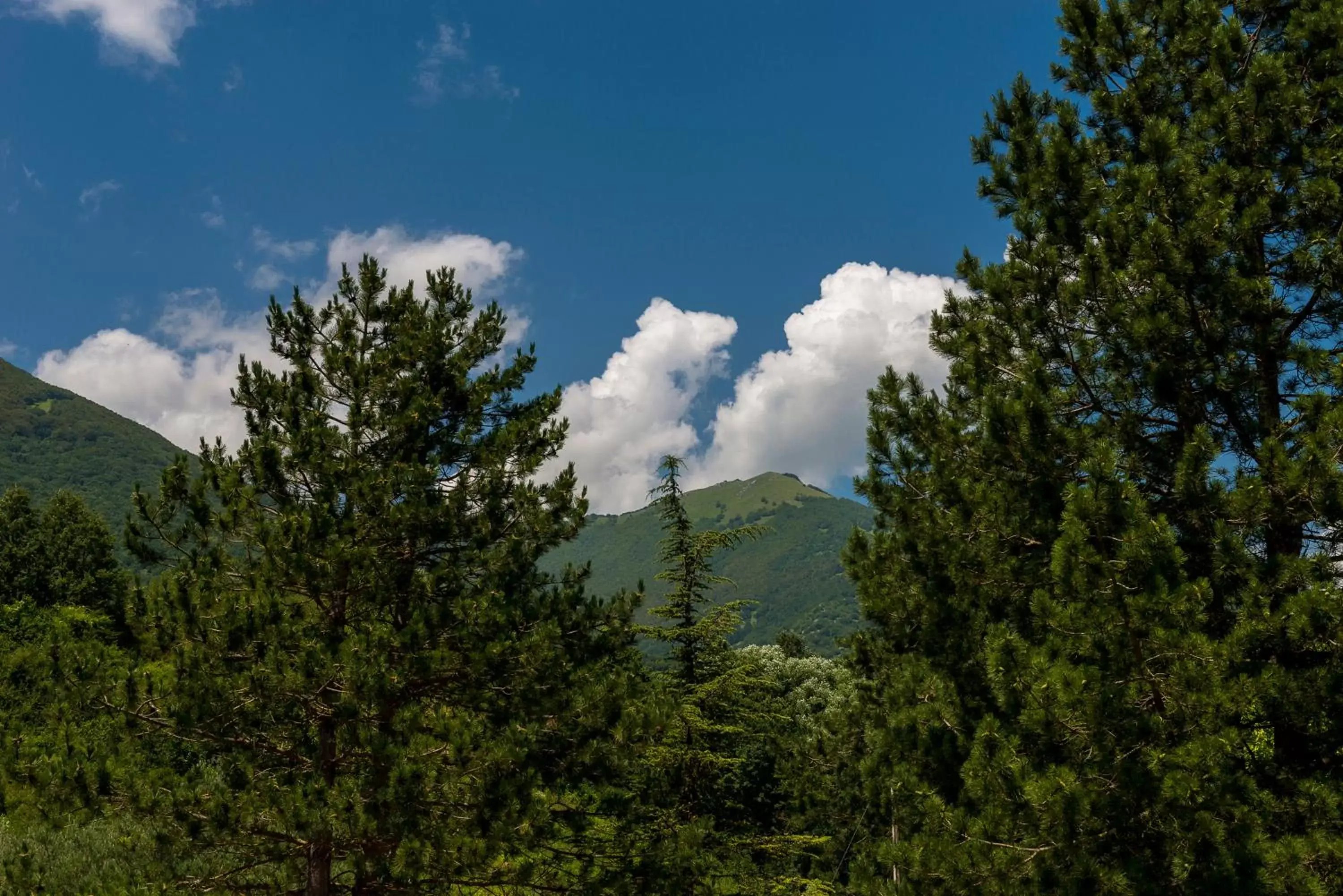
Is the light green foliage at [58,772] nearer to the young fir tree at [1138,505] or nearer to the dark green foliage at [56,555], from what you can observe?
the young fir tree at [1138,505]

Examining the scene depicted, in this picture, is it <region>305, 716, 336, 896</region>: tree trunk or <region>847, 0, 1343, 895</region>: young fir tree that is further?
<region>305, 716, 336, 896</region>: tree trunk

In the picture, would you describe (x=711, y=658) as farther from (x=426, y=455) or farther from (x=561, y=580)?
(x=426, y=455)

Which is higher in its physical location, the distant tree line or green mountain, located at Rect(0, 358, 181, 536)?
green mountain, located at Rect(0, 358, 181, 536)

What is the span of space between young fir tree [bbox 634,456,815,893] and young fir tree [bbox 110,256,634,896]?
3.66 meters

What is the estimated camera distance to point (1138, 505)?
228 inches

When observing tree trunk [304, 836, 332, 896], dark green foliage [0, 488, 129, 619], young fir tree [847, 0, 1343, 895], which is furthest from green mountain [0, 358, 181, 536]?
young fir tree [847, 0, 1343, 895]

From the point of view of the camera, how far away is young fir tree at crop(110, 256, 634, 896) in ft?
25.6

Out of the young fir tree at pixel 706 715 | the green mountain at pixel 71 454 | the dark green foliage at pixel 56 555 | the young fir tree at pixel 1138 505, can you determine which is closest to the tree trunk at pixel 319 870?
the young fir tree at pixel 706 715

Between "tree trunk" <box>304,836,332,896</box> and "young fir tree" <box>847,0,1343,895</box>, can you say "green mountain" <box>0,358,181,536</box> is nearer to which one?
"tree trunk" <box>304,836,332,896</box>

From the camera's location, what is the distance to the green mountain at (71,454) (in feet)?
465

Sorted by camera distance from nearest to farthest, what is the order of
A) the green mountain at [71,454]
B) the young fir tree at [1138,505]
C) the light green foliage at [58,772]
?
1. the young fir tree at [1138,505]
2. the light green foliage at [58,772]
3. the green mountain at [71,454]

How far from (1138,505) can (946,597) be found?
2.82 meters

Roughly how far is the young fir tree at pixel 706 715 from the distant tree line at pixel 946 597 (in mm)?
2935

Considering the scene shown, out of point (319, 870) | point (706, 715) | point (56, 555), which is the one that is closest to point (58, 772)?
point (319, 870)
